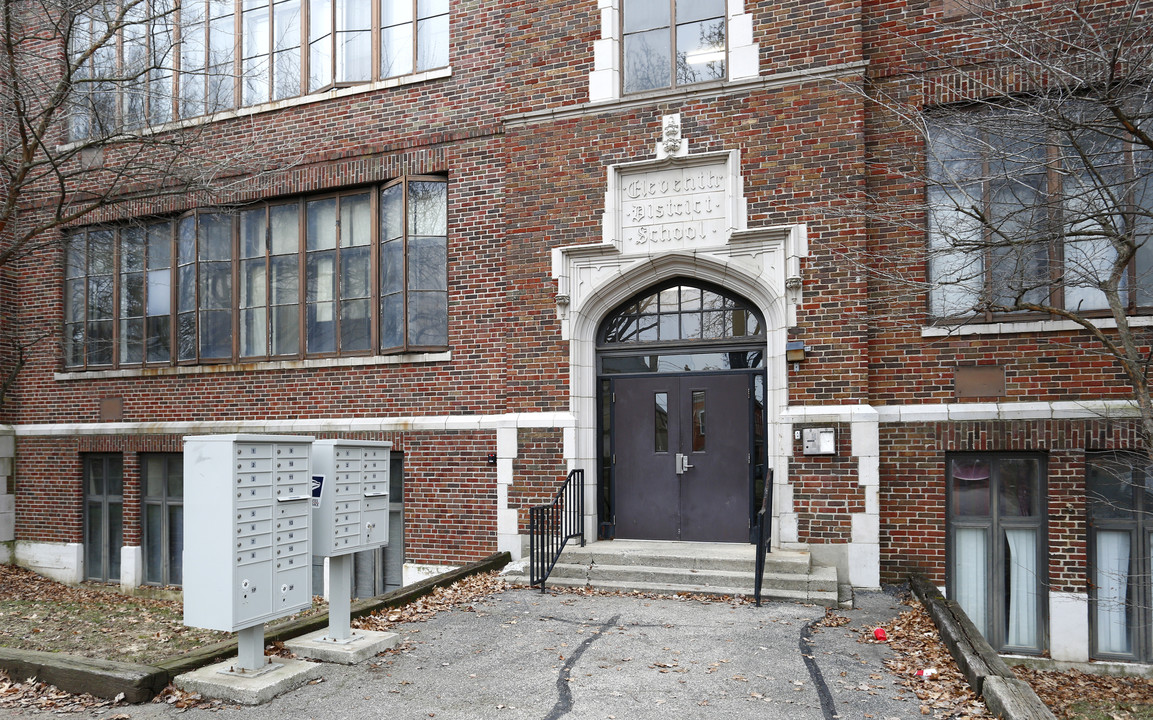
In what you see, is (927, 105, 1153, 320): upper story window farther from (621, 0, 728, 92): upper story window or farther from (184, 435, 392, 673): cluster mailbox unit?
(184, 435, 392, 673): cluster mailbox unit

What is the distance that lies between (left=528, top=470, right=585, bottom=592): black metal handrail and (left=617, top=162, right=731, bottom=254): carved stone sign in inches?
118

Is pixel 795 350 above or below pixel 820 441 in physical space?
above

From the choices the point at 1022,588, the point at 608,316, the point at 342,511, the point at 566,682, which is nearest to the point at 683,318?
the point at 608,316

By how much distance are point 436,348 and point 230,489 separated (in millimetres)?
6060

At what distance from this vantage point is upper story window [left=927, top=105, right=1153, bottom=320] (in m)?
7.99

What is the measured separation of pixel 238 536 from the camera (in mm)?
5461

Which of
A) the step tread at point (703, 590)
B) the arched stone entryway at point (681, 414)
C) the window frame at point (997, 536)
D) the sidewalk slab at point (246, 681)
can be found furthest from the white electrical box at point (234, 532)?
the window frame at point (997, 536)

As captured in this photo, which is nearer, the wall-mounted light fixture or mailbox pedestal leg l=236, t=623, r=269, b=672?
mailbox pedestal leg l=236, t=623, r=269, b=672

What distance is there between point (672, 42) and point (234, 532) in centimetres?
780

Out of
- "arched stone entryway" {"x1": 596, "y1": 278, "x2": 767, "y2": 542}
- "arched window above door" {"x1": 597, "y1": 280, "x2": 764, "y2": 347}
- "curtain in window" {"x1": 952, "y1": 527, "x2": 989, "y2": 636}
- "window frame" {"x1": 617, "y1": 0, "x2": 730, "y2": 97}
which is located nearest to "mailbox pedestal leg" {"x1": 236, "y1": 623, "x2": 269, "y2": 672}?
"arched stone entryway" {"x1": 596, "y1": 278, "x2": 767, "y2": 542}

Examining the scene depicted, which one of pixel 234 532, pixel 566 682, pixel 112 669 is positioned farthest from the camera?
pixel 566 682

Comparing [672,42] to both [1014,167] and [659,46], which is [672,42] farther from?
[1014,167]

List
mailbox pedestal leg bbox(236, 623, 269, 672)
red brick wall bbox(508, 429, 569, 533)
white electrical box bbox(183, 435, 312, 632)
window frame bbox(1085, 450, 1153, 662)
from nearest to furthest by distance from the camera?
white electrical box bbox(183, 435, 312, 632), mailbox pedestal leg bbox(236, 623, 269, 672), window frame bbox(1085, 450, 1153, 662), red brick wall bbox(508, 429, 569, 533)

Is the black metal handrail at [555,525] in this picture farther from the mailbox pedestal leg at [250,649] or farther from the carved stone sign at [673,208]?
the mailbox pedestal leg at [250,649]
